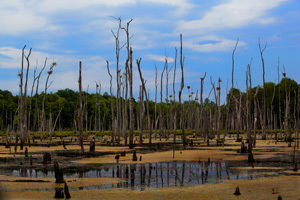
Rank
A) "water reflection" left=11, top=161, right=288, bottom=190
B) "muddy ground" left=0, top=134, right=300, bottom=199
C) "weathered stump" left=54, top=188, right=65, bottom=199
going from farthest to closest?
"water reflection" left=11, top=161, right=288, bottom=190 < "muddy ground" left=0, top=134, right=300, bottom=199 < "weathered stump" left=54, top=188, right=65, bottom=199

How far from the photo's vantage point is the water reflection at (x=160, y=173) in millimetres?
10867

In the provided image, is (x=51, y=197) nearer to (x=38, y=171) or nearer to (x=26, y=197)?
(x=26, y=197)

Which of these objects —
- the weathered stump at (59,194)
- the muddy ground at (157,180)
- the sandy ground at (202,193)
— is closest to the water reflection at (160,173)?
the muddy ground at (157,180)

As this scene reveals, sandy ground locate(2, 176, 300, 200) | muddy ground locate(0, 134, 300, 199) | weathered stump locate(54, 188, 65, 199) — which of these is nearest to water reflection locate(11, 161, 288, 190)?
muddy ground locate(0, 134, 300, 199)

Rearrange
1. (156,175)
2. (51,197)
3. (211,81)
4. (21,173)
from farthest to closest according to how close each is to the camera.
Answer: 1. (211,81)
2. (21,173)
3. (156,175)
4. (51,197)

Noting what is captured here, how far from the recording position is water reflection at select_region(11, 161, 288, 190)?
1087 centimetres

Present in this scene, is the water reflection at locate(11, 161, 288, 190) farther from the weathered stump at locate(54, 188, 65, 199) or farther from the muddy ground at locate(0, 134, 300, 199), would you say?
the weathered stump at locate(54, 188, 65, 199)

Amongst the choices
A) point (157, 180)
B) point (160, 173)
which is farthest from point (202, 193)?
point (160, 173)

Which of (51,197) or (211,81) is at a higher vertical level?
(211,81)

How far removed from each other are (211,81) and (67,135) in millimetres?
25363

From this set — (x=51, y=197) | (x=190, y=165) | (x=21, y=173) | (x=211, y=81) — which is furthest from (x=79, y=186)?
(x=211, y=81)

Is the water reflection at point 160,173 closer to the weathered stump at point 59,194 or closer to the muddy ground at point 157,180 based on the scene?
the muddy ground at point 157,180

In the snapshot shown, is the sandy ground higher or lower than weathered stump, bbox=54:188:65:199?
lower

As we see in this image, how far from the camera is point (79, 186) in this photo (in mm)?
10438
